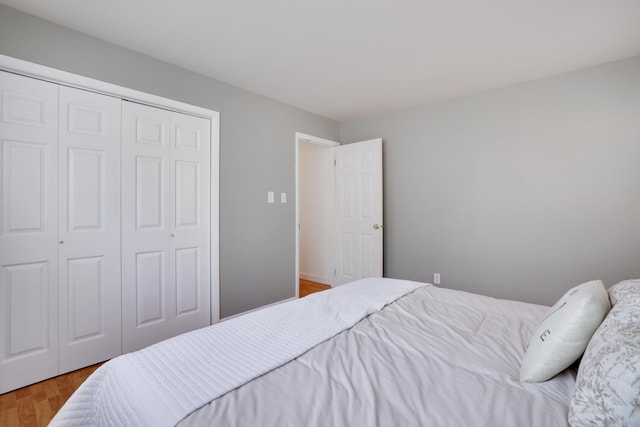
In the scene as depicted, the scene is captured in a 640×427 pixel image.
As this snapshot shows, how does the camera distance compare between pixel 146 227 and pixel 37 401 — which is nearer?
pixel 37 401

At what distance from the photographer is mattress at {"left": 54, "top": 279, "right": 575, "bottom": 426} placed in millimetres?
818

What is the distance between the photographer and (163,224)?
2.62 meters

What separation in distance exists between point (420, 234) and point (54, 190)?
3480mm

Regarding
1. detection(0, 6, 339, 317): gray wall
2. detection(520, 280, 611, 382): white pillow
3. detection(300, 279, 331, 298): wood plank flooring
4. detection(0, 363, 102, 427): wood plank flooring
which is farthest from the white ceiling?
detection(300, 279, 331, 298): wood plank flooring

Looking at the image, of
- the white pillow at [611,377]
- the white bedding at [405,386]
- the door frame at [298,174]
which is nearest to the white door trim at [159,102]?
the door frame at [298,174]

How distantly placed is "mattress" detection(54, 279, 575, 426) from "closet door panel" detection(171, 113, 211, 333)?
5.48 ft

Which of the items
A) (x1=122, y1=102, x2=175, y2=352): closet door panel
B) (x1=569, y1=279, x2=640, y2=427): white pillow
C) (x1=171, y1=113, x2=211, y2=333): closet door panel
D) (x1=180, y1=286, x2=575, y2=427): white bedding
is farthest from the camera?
(x1=171, y1=113, x2=211, y2=333): closet door panel

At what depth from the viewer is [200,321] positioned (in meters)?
2.88

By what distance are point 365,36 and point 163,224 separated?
2221 millimetres

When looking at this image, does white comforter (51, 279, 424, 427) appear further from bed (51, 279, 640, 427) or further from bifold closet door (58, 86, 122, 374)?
bifold closet door (58, 86, 122, 374)

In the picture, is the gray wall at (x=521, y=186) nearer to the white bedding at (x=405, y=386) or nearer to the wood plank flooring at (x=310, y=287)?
the wood plank flooring at (x=310, y=287)

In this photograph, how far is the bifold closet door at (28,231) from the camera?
6.30ft

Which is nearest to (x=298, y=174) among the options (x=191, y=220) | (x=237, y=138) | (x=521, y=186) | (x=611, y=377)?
(x=237, y=138)

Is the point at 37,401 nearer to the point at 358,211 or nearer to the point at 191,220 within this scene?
the point at 191,220
